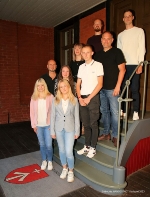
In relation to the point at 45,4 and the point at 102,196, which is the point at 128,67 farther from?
the point at 45,4

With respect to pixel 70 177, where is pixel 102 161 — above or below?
above

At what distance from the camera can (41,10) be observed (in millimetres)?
5227

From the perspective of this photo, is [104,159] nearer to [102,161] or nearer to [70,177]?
[102,161]

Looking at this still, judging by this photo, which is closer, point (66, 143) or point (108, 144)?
point (66, 143)

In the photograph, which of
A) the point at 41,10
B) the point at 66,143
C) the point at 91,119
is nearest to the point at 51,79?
the point at 91,119

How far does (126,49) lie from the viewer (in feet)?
10.1

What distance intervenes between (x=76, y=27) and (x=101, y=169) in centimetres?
453

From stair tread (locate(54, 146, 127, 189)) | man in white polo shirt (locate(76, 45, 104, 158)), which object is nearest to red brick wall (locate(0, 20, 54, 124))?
stair tread (locate(54, 146, 127, 189))

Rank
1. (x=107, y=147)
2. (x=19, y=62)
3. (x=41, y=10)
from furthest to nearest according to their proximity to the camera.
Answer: (x=19, y=62)
(x=41, y=10)
(x=107, y=147)

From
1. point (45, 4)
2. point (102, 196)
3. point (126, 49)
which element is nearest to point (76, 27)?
point (45, 4)

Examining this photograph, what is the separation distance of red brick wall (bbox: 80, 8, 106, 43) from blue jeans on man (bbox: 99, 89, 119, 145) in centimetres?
282

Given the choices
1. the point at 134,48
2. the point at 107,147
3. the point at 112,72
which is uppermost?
the point at 134,48

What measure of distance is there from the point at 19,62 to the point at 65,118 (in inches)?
178

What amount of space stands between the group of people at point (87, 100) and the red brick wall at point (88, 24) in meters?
2.03
